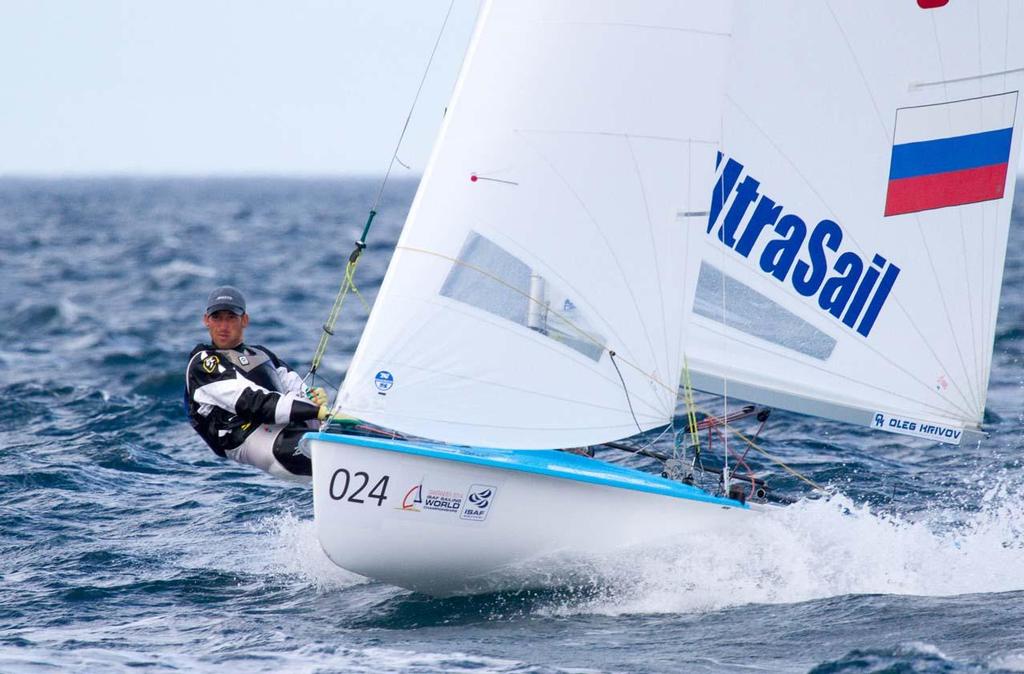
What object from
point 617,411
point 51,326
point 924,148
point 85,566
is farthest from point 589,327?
point 51,326

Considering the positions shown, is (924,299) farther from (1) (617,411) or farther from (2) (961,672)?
(2) (961,672)

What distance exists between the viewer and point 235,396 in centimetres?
557

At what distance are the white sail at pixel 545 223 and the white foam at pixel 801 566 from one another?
59 cm

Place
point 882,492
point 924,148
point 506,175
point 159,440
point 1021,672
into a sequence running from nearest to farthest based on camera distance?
point 1021,672, point 506,175, point 924,148, point 882,492, point 159,440

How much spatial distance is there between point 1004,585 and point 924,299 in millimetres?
1256

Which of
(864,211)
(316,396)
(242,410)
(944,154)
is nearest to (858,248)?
(864,211)

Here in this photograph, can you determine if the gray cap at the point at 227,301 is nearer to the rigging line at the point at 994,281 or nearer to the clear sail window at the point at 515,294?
the clear sail window at the point at 515,294

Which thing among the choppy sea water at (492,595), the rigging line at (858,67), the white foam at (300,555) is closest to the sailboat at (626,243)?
the rigging line at (858,67)

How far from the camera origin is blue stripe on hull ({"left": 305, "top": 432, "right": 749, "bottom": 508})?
4.92 metres

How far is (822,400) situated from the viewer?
19.4ft

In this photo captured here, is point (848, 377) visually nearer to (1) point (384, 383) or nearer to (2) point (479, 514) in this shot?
(2) point (479, 514)

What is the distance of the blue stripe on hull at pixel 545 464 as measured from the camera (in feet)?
16.1

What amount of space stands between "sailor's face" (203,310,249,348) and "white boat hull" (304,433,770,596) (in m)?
1.04

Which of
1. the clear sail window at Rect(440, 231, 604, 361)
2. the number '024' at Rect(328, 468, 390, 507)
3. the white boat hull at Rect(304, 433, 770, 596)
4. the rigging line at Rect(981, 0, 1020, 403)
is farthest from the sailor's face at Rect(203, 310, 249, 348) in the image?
the rigging line at Rect(981, 0, 1020, 403)
